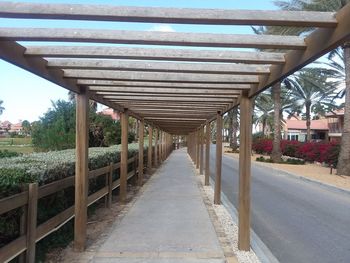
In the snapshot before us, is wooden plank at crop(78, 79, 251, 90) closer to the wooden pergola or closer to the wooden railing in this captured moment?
the wooden pergola

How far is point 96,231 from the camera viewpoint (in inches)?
331

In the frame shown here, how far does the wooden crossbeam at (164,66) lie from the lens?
6.17 m

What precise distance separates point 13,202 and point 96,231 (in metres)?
3.70

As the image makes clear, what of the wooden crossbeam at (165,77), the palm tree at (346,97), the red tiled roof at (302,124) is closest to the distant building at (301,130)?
the red tiled roof at (302,124)

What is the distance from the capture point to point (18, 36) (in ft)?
14.7

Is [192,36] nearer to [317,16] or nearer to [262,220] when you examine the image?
[317,16]

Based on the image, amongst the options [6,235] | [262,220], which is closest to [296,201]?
[262,220]

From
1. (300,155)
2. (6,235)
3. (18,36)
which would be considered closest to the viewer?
(18,36)

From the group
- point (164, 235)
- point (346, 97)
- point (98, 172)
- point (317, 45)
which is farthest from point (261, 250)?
point (346, 97)

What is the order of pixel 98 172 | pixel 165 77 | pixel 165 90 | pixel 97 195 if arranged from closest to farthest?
pixel 165 77 < pixel 165 90 < pixel 98 172 < pixel 97 195

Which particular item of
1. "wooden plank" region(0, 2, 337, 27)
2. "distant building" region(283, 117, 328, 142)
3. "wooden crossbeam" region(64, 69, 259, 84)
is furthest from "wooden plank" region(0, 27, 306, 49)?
"distant building" region(283, 117, 328, 142)

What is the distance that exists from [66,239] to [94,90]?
8.55 ft

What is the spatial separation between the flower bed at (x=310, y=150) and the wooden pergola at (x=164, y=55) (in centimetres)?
1904

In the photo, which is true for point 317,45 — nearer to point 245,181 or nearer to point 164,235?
point 245,181
